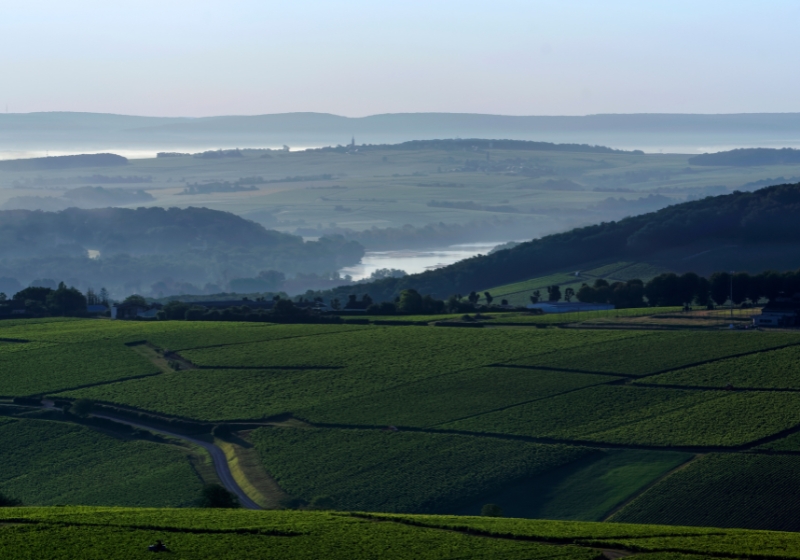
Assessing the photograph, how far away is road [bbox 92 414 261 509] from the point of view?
1550 inches

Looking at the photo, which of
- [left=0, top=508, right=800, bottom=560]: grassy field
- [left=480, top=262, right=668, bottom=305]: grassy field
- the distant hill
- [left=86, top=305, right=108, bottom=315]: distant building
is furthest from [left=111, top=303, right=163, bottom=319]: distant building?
[left=0, top=508, right=800, bottom=560]: grassy field

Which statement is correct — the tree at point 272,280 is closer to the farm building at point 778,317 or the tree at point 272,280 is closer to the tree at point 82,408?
the farm building at point 778,317

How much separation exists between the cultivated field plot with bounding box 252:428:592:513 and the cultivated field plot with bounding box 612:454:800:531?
15.2 feet

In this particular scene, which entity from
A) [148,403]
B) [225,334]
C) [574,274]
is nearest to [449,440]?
[148,403]

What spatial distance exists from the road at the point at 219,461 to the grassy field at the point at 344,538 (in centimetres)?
876

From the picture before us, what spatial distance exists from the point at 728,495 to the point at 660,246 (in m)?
83.0

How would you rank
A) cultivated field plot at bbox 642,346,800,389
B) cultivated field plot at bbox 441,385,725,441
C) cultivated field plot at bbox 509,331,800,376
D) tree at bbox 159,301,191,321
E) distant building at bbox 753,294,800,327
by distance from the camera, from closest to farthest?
cultivated field plot at bbox 441,385,725,441
cultivated field plot at bbox 642,346,800,389
cultivated field plot at bbox 509,331,800,376
distant building at bbox 753,294,800,327
tree at bbox 159,301,191,321

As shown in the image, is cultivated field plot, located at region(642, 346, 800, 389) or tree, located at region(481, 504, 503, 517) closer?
tree, located at region(481, 504, 503, 517)

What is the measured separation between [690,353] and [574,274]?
178 feet

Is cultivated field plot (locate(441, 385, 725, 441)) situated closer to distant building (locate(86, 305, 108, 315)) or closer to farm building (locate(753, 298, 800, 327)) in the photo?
farm building (locate(753, 298, 800, 327))

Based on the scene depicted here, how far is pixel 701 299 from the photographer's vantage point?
247 feet

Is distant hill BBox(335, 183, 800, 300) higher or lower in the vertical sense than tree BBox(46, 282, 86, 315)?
higher

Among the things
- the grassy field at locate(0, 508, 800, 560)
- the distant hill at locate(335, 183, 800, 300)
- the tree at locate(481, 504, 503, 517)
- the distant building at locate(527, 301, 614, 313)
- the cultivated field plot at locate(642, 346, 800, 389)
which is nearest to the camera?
the grassy field at locate(0, 508, 800, 560)

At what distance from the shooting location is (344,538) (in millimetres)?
27344
